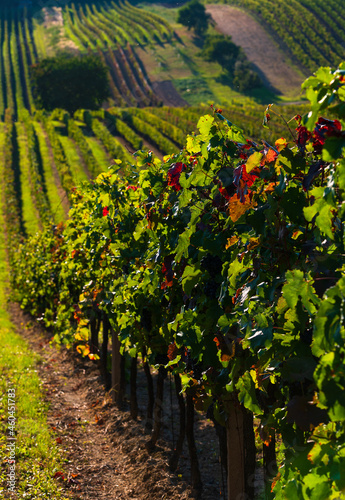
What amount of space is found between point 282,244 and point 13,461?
397cm

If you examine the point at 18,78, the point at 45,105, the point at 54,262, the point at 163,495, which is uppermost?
the point at 18,78

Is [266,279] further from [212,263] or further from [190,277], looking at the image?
[190,277]

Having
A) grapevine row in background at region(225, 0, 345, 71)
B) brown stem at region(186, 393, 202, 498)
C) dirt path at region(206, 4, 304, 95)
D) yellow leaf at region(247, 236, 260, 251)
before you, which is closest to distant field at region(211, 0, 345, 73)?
grapevine row in background at region(225, 0, 345, 71)

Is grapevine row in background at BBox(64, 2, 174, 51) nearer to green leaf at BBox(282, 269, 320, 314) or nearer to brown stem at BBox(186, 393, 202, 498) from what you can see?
brown stem at BBox(186, 393, 202, 498)

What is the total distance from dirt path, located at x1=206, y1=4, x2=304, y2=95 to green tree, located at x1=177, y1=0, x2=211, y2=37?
93.1 inches

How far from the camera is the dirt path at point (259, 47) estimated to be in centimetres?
7044

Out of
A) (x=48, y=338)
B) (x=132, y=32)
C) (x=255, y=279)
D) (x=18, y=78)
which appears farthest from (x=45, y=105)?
(x=255, y=279)

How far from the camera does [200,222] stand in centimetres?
357

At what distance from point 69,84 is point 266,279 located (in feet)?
213

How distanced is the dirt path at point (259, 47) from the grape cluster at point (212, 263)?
61644mm

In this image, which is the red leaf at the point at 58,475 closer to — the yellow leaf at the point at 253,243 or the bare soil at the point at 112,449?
the bare soil at the point at 112,449

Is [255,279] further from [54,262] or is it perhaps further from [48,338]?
[48,338]

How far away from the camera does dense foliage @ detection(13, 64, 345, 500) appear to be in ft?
6.02

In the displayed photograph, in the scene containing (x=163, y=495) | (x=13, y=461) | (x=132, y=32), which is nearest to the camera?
(x=163, y=495)
